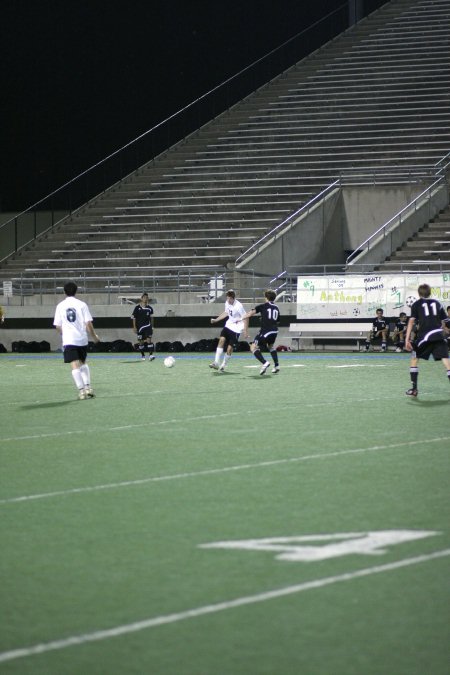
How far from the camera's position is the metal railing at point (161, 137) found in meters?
47.6

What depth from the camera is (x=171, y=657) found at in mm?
5156

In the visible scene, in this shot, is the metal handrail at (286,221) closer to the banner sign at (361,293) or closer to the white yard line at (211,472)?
the banner sign at (361,293)

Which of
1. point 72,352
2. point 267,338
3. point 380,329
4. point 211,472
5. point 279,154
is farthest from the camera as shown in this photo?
point 279,154

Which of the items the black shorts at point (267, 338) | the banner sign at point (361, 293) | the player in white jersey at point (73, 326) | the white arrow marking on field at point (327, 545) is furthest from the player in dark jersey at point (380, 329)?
the white arrow marking on field at point (327, 545)

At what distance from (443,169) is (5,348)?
17.5 m

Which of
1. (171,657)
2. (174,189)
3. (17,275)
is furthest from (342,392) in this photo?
(174,189)

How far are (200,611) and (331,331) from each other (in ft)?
101

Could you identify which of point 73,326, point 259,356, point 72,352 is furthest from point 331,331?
point 72,352

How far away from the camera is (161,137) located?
5053cm

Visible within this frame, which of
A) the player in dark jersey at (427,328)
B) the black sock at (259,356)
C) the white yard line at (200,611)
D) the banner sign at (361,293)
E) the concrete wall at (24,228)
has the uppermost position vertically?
the concrete wall at (24,228)

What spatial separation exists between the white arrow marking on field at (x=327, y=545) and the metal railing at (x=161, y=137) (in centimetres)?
3867

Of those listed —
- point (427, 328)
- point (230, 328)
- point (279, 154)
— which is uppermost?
point (279, 154)

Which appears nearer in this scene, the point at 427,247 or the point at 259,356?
the point at 259,356

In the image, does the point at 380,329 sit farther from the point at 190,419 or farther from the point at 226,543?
the point at 226,543
